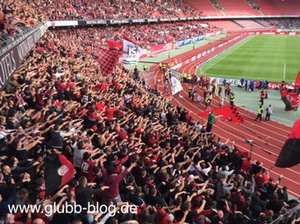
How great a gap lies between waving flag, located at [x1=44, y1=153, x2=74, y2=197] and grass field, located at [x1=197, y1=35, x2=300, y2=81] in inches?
1147

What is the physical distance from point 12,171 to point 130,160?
2.46m

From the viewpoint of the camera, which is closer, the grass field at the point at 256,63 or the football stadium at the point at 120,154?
the football stadium at the point at 120,154

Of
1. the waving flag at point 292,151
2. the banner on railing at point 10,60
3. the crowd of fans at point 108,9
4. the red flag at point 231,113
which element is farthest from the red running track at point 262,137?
the crowd of fans at point 108,9

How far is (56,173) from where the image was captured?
17.0 ft

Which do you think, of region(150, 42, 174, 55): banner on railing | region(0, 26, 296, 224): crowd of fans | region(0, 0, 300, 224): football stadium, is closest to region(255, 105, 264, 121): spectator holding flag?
region(0, 0, 300, 224): football stadium

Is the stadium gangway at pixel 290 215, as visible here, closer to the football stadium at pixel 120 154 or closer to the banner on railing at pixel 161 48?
the football stadium at pixel 120 154

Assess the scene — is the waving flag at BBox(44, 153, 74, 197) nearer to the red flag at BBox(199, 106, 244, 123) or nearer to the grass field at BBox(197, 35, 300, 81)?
the red flag at BBox(199, 106, 244, 123)

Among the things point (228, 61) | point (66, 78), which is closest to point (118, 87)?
point (66, 78)

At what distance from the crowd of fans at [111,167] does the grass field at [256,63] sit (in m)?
22.9

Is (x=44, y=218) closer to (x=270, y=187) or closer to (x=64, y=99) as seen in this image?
(x=270, y=187)

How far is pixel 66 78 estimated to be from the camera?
12.9 metres

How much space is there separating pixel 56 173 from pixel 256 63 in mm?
37496

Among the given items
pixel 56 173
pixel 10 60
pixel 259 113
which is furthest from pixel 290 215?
pixel 259 113

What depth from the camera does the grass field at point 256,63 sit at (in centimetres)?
3347
